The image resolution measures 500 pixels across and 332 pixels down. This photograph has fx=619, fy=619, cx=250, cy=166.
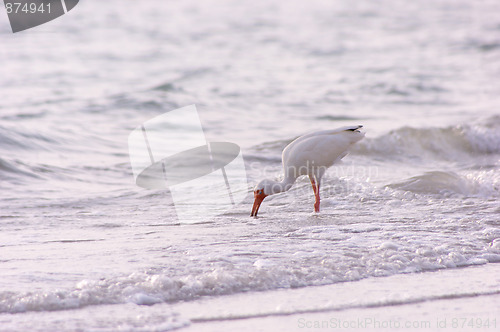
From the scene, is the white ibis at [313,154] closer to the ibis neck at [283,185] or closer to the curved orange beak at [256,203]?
the ibis neck at [283,185]

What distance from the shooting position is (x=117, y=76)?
15.0 meters

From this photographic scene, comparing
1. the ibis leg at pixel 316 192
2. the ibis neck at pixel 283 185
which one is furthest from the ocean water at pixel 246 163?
the ibis neck at pixel 283 185

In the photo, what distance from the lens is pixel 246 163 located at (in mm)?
8078

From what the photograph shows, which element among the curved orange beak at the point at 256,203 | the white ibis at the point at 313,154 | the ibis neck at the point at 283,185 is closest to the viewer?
the curved orange beak at the point at 256,203

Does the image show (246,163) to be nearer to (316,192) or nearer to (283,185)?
(316,192)

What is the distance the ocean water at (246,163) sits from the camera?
3.72m

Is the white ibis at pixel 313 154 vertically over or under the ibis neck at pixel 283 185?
over

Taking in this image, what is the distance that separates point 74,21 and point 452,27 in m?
14.6

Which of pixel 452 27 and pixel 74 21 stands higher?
pixel 74 21

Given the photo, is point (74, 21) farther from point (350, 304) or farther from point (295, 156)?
point (350, 304)

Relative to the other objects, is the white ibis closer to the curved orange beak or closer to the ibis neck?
the ibis neck

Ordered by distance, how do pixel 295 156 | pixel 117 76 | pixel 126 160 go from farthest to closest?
pixel 117 76 → pixel 126 160 → pixel 295 156

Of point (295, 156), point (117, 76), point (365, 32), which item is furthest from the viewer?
point (365, 32)

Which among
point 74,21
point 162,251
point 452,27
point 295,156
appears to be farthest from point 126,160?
point 452,27
